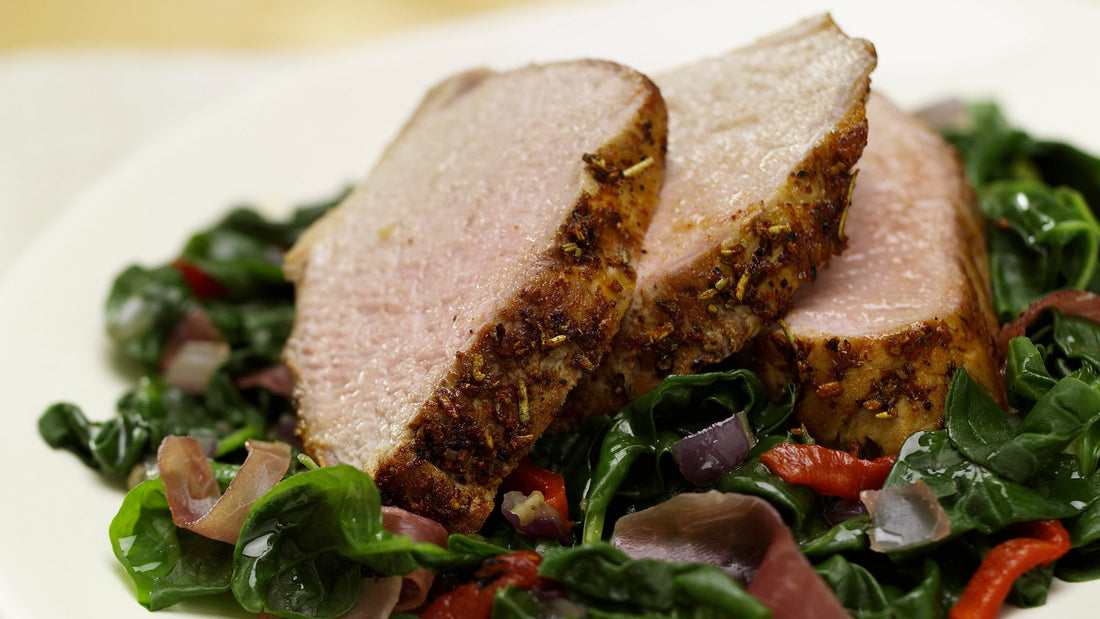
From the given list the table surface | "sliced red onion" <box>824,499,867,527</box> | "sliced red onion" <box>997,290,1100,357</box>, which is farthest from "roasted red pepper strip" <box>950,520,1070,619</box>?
the table surface

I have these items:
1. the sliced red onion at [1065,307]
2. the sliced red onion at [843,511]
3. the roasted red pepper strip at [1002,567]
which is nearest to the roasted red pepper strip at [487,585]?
the sliced red onion at [843,511]

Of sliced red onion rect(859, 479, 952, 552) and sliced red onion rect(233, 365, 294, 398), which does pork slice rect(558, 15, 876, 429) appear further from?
sliced red onion rect(233, 365, 294, 398)

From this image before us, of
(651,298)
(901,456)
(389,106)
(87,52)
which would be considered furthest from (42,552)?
(87,52)

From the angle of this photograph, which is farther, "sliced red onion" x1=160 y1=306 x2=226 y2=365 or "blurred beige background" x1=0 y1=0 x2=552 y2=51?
"blurred beige background" x1=0 y1=0 x2=552 y2=51

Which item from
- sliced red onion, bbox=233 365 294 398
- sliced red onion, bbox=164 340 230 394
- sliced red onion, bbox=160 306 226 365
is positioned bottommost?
sliced red onion, bbox=233 365 294 398

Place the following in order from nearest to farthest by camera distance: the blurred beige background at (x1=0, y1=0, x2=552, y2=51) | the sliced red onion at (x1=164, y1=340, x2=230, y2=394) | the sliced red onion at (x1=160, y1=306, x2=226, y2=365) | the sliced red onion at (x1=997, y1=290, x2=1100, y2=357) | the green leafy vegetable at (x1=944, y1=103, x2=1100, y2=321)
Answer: the sliced red onion at (x1=997, y1=290, x2=1100, y2=357) < the green leafy vegetable at (x1=944, y1=103, x2=1100, y2=321) < the sliced red onion at (x1=164, y1=340, x2=230, y2=394) < the sliced red onion at (x1=160, y1=306, x2=226, y2=365) < the blurred beige background at (x1=0, y1=0, x2=552, y2=51)

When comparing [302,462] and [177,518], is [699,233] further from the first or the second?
[177,518]

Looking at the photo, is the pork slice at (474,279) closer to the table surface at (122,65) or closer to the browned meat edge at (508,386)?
the browned meat edge at (508,386)
